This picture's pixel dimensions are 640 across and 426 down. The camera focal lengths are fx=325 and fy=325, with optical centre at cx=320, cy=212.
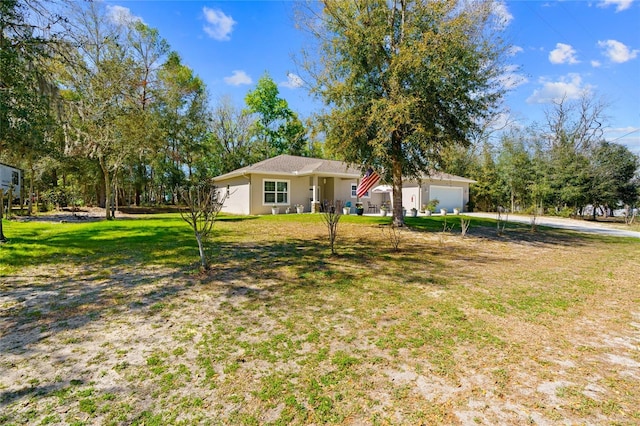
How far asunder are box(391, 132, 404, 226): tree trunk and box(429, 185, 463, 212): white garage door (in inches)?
473

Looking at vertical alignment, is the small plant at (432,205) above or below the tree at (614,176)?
below

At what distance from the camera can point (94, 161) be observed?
24.8m

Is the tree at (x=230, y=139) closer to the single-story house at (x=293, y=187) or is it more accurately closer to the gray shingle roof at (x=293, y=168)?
the single-story house at (x=293, y=187)

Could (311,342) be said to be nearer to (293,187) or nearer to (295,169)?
(293,187)

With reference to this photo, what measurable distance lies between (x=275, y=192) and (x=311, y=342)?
16.4 metres

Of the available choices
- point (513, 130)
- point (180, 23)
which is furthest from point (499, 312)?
point (513, 130)

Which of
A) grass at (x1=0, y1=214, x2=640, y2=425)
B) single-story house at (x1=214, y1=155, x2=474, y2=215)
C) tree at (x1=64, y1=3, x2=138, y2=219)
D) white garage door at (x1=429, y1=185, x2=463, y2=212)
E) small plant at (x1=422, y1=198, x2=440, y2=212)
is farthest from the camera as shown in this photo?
white garage door at (x1=429, y1=185, x2=463, y2=212)

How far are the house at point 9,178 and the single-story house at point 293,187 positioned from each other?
12.0 metres

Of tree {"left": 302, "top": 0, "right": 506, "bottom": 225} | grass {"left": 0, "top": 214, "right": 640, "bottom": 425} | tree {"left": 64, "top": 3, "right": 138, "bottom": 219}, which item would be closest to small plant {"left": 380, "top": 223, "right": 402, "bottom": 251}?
grass {"left": 0, "top": 214, "right": 640, "bottom": 425}

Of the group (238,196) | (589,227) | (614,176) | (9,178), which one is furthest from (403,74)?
(9,178)

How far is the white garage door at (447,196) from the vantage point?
80.5ft

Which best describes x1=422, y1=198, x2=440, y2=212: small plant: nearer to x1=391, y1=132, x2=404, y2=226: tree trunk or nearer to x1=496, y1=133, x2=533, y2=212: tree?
x1=496, y1=133, x2=533, y2=212: tree

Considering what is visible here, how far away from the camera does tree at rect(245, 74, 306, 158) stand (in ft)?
118

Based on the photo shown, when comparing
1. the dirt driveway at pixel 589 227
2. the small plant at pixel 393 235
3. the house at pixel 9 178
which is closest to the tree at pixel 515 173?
the dirt driveway at pixel 589 227
